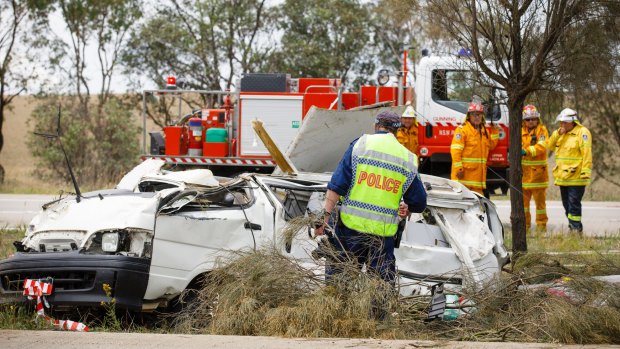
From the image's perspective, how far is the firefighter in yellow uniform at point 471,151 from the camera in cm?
1277

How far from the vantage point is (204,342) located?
237 inches

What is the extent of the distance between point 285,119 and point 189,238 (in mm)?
7567

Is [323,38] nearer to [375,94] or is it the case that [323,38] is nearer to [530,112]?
[375,94]

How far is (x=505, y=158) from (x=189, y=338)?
880 centimetres

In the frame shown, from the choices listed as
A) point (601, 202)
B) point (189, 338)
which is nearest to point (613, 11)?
point (189, 338)

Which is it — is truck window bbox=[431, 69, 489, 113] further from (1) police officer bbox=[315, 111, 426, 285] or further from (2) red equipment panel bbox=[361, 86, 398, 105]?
(1) police officer bbox=[315, 111, 426, 285]

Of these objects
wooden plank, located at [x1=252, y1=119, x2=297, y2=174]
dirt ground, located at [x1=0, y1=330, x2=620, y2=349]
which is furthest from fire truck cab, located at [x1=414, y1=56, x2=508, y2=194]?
dirt ground, located at [x1=0, y1=330, x2=620, y2=349]

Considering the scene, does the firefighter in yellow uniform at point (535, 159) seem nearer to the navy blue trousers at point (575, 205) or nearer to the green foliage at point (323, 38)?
the navy blue trousers at point (575, 205)

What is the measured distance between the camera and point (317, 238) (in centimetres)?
719

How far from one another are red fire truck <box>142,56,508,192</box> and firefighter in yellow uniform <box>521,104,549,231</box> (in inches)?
16.2

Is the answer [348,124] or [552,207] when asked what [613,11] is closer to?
[348,124]

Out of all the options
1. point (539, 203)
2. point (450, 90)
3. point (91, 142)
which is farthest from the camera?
point (91, 142)

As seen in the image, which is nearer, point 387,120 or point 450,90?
point 387,120

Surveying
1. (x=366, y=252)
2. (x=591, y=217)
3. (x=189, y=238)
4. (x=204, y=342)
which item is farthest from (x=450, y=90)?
(x=204, y=342)
